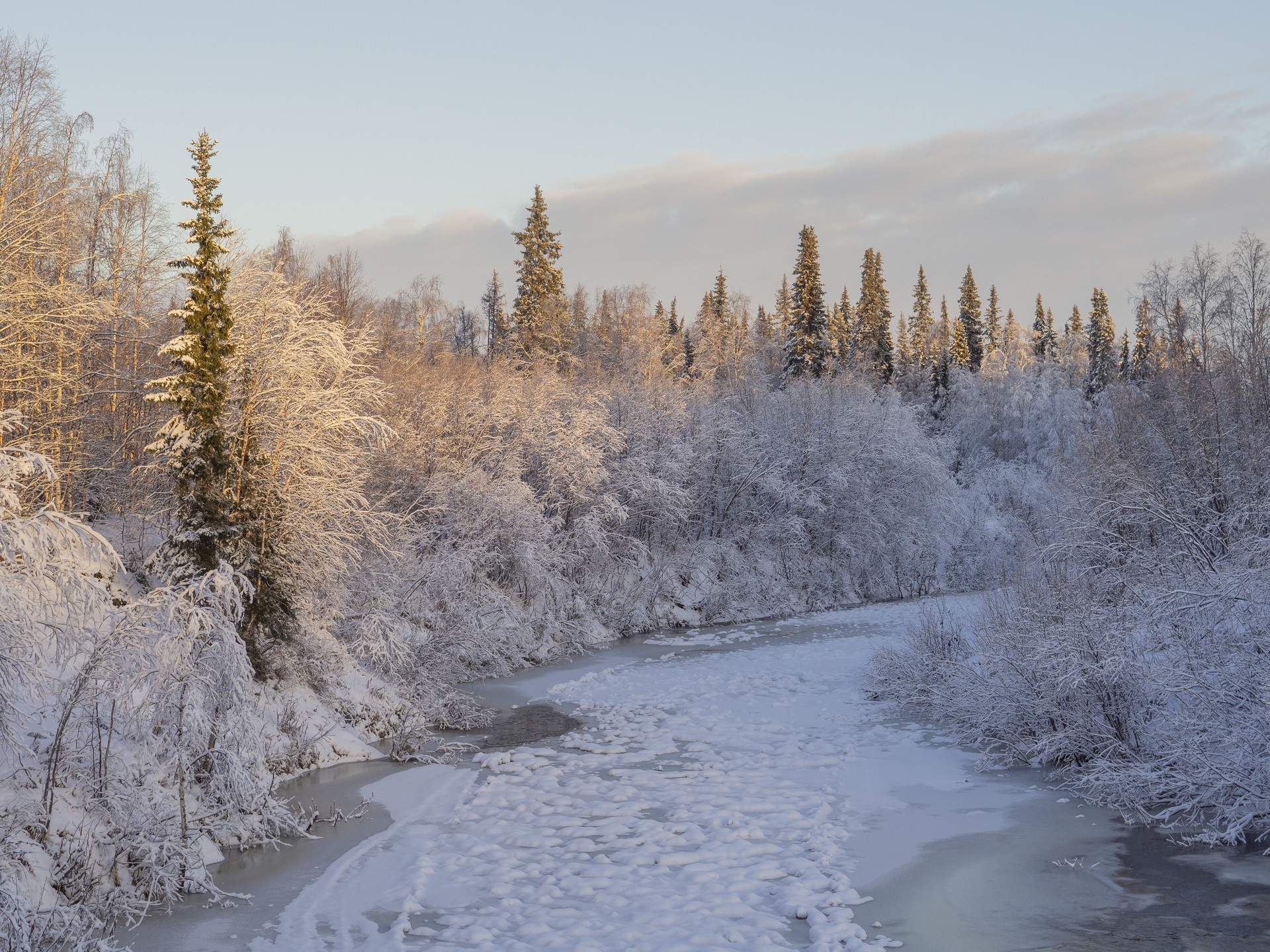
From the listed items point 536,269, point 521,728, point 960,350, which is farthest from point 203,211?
point 960,350

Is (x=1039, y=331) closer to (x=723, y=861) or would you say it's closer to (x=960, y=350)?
(x=960, y=350)

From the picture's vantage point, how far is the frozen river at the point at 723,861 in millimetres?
8258

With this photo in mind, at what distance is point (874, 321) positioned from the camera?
232 ft

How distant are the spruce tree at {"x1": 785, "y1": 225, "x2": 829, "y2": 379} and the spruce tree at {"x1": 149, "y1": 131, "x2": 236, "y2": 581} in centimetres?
4376

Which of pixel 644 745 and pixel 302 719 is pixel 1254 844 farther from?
pixel 302 719

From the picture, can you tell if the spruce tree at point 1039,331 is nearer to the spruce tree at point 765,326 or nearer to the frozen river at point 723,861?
the spruce tree at point 765,326

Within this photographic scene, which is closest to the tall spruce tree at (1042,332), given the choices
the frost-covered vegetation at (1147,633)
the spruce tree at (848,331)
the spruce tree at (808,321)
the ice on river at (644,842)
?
the spruce tree at (848,331)

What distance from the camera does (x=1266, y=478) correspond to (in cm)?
1844

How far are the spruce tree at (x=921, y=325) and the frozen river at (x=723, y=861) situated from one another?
73178 mm

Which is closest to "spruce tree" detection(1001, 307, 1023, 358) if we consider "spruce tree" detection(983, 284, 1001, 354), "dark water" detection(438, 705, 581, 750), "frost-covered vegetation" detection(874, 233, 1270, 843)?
"spruce tree" detection(983, 284, 1001, 354)

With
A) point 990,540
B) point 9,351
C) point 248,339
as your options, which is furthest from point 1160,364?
point 9,351

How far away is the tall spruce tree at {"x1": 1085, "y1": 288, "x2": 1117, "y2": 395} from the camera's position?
67.8m

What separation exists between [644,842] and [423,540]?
15.9 meters

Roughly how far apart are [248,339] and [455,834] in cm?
1167
